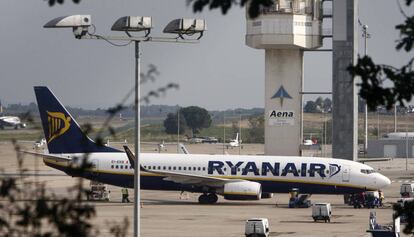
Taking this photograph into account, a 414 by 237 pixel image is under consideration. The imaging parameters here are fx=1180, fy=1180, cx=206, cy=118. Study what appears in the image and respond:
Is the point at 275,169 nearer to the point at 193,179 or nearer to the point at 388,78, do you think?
the point at 193,179

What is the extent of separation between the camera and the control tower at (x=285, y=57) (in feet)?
290

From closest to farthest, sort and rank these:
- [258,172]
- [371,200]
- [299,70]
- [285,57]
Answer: [258,172], [371,200], [285,57], [299,70]

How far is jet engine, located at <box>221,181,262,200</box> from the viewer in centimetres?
6856

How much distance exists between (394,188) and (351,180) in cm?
2509

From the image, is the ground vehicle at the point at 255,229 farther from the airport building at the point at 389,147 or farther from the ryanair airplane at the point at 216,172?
the airport building at the point at 389,147

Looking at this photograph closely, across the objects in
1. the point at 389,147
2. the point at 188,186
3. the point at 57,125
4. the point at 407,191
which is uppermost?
the point at 57,125

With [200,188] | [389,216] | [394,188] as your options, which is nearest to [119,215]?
[200,188]

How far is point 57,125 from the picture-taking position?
7162cm

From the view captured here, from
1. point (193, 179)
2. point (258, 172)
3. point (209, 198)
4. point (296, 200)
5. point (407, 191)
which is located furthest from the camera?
point (407, 191)

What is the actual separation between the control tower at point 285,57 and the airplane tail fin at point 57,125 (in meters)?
21.5

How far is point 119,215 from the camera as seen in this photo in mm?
61969

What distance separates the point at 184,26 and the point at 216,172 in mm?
30025

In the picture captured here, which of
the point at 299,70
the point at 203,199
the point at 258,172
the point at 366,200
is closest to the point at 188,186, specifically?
the point at 203,199

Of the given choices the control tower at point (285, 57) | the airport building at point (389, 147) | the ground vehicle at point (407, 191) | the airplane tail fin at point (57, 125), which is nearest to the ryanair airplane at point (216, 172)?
the airplane tail fin at point (57, 125)
